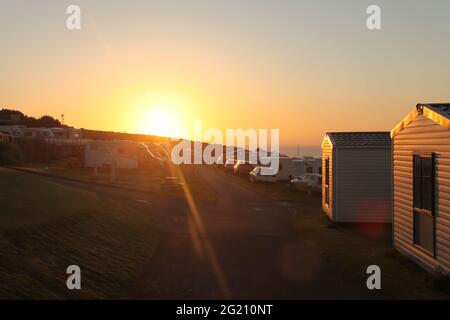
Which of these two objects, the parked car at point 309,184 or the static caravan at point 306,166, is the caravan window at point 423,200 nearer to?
the parked car at point 309,184

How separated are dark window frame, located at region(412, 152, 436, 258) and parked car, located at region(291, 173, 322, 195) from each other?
66.6 feet

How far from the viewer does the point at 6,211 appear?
12820mm

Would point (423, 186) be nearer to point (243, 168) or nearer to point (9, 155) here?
point (9, 155)

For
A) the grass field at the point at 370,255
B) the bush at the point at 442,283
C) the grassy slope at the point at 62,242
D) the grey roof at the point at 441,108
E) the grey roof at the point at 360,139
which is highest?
the grey roof at the point at 441,108

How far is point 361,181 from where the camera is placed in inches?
790

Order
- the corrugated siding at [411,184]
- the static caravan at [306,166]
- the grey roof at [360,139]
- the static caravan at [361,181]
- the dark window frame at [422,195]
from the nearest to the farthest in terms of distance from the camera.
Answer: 1. the corrugated siding at [411,184]
2. the dark window frame at [422,195]
3. the static caravan at [361,181]
4. the grey roof at [360,139]
5. the static caravan at [306,166]

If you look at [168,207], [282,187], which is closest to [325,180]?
[168,207]

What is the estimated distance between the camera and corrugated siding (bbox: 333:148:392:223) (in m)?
19.9

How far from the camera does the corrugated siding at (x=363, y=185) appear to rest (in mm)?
19875

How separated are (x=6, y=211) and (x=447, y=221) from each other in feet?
29.2

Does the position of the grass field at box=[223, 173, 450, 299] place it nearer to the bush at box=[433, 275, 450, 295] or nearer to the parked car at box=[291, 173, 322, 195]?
the bush at box=[433, 275, 450, 295]

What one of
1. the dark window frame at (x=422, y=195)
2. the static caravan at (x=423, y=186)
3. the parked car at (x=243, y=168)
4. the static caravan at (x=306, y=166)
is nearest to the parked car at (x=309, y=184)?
the static caravan at (x=306, y=166)

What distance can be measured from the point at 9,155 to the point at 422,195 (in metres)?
28.3

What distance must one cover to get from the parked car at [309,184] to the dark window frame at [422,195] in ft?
66.6
